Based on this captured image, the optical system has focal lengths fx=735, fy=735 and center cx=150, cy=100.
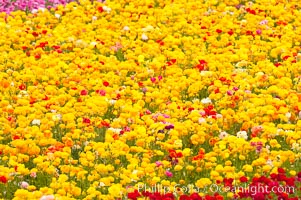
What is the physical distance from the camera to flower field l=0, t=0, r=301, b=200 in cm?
809

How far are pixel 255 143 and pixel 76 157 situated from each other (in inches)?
86.4

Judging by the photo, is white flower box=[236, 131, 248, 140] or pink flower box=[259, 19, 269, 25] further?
pink flower box=[259, 19, 269, 25]

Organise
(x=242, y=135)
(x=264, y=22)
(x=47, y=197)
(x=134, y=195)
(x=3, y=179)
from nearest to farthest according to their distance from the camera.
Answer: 1. (x=134, y=195)
2. (x=47, y=197)
3. (x=3, y=179)
4. (x=242, y=135)
5. (x=264, y=22)

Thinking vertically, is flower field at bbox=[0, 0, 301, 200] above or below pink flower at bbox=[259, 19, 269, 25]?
below

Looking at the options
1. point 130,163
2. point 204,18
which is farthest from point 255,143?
point 204,18

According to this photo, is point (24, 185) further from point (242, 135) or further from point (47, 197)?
point (242, 135)

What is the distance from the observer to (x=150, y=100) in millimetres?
10547

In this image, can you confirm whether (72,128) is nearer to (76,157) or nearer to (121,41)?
(76,157)

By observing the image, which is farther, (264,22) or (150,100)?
(264,22)

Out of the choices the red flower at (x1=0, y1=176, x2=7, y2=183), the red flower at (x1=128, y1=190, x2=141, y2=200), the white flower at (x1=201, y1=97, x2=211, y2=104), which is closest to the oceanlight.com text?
the red flower at (x1=128, y1=190, x2=141, y2=200)

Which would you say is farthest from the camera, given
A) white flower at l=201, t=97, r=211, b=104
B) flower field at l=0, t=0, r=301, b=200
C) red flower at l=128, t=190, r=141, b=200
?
white flower at l=201, t=97, r=211, b=104

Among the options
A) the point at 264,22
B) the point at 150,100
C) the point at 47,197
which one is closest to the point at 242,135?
the point at 150,100

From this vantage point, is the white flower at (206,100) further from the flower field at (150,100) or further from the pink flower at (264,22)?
the pink flower at (264,22)

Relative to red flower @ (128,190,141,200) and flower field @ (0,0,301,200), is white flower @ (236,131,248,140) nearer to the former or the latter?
flower field @ (0,0,301,200)
